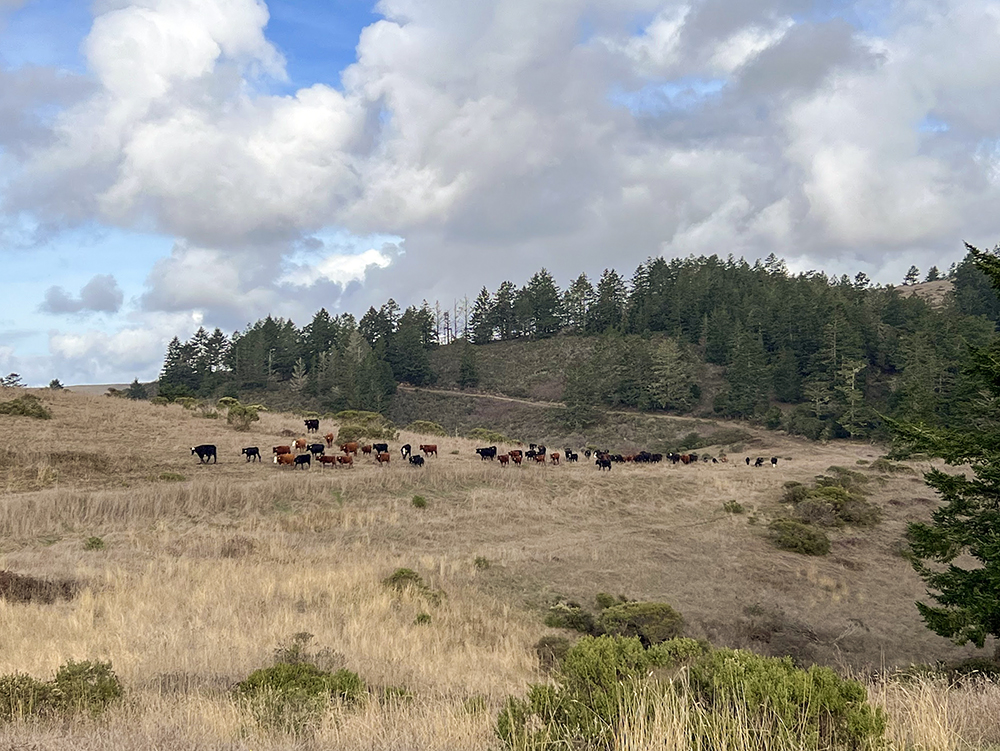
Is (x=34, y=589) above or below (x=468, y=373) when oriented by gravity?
below

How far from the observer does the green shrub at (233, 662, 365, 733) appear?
6.58m

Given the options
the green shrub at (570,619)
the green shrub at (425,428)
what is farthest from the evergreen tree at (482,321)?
the green shrub at (570,619)

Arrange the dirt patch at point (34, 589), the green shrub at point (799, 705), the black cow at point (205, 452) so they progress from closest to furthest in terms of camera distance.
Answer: the green shrub at point (799, 705) → the dirt patch at point (34, 589) → the black cow at point (205, 452)

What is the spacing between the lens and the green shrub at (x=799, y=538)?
1048 inches

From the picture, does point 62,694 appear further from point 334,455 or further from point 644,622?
point 334,455

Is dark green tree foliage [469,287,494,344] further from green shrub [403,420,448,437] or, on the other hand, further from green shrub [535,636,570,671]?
green shrub [535,636,570,671]

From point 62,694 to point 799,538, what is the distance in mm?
27139

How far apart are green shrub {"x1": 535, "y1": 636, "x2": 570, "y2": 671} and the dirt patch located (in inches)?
408

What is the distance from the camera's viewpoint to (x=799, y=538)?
1067 inches

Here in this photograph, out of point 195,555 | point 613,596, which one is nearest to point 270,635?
point 195,555

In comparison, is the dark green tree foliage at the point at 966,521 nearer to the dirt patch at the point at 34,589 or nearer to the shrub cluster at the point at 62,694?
the shrub cluster at the point at 62,694

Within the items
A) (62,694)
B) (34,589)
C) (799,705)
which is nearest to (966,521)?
(799,705)

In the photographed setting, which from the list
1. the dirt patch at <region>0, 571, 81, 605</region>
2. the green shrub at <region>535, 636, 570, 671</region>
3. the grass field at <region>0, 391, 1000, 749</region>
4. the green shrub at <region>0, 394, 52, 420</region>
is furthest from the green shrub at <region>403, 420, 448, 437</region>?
the green shrub at <region>535, 636, 570, 671</region>

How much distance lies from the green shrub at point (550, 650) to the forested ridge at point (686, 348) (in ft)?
185
